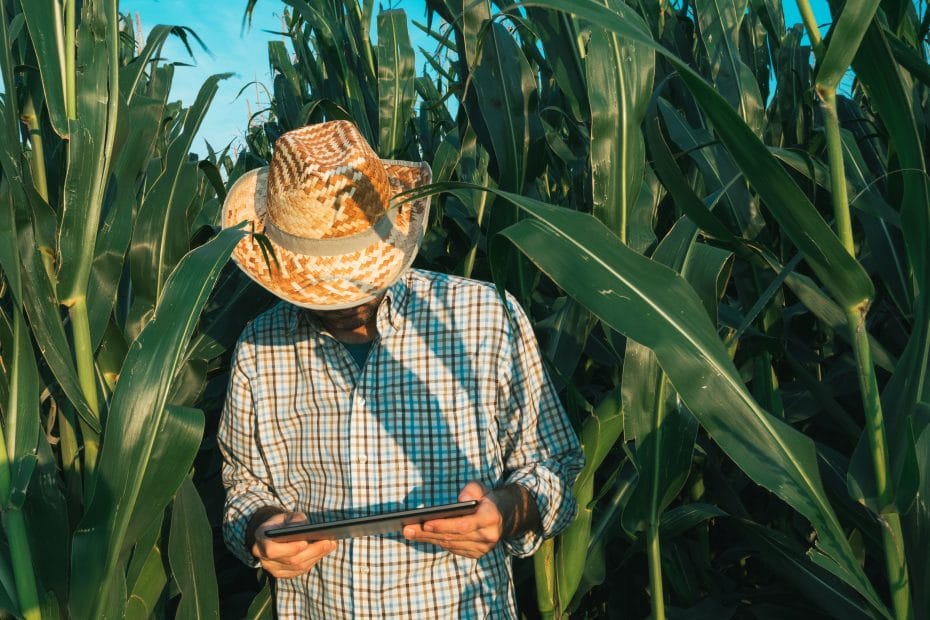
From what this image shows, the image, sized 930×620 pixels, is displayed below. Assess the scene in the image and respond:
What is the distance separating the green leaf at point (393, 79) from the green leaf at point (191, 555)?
1135mm

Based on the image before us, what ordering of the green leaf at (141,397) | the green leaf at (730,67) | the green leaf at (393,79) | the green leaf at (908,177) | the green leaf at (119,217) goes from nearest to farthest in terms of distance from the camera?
the green leaf at (141,397)
the green leaf at (908,177)
the green leaf at (119,217)
the green leaf at (730,67)
the green leaf at (393,79)

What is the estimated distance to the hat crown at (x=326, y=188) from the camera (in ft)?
4.91

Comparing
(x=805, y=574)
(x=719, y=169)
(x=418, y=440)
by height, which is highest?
(x=719, y=169)

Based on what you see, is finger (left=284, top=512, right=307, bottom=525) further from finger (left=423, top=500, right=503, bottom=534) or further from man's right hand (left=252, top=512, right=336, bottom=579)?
finger (left=423, top=500, right=503, bottom=534)

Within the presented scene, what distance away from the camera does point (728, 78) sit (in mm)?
2008

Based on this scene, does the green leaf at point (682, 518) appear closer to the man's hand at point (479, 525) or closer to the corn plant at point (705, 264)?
the corn plant at point (705, 264)

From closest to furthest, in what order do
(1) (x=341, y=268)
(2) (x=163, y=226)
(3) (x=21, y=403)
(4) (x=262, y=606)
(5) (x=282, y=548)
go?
1. (3) (x=21, y=403)
2. (5) (x=282, y=548)
3. (1) (x=341, y=268)
4. (2) (x=163, y=226)
5. (4) (x=262, y=606)

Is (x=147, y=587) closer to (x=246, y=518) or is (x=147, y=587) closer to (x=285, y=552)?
(x=246, y=518)

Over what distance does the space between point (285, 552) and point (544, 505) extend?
1.45 ft

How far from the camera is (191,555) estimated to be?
4.91 ft

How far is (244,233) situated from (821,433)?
1764mm

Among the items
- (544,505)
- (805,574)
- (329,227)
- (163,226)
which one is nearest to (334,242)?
(329,227)

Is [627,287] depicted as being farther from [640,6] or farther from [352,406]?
[640,6]

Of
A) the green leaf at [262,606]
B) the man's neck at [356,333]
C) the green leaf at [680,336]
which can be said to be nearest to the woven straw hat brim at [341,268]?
the man's neck at [356,333]
